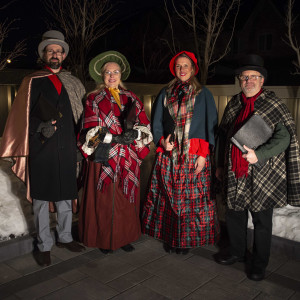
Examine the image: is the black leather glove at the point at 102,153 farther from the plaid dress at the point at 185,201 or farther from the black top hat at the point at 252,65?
the black top hat at the point at 252,65

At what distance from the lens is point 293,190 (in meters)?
3.03

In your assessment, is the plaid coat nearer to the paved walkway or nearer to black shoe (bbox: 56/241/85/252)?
the paved walkway

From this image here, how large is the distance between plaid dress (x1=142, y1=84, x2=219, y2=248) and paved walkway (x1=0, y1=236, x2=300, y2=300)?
0.68 ft

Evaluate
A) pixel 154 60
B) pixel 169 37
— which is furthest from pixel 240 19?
pixel 154 60

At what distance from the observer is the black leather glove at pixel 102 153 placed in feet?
11.0

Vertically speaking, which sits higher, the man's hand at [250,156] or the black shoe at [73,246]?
the man's hand at [250,156]

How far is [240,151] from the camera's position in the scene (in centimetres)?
308

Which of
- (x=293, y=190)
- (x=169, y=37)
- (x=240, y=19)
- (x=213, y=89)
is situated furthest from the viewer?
(x=240, y=19)

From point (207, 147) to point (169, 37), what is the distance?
1678cm

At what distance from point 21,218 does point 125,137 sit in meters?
1.64

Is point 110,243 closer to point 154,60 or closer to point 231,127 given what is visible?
point 231,127

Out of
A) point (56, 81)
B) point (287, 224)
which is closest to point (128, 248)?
point (287, 224)

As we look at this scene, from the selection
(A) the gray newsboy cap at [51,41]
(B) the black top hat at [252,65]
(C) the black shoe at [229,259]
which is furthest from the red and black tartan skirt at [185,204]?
(A) the gray newsboy cap at [51,41]

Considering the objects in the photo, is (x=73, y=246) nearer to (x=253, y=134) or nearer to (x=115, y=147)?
(x=115, y=147)
